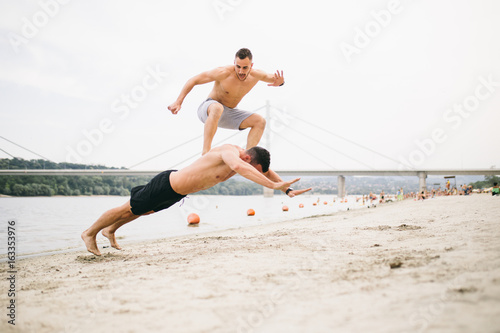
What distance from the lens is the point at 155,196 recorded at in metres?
4.68

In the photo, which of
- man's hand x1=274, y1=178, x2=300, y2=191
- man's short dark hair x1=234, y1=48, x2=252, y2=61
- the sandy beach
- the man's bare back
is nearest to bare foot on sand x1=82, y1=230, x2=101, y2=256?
the sandy beach

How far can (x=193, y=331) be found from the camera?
1936 mm

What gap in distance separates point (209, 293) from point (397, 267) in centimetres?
144

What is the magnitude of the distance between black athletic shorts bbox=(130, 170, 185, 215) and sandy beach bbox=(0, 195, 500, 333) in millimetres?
875

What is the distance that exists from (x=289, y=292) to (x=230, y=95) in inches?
136

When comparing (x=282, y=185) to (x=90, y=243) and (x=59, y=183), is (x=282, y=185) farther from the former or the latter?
(x=59, y=183)

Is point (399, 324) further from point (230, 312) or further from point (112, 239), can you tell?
point (112, 239)

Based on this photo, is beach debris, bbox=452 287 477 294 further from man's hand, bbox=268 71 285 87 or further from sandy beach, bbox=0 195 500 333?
man's hand, bbox=268 71 285 87

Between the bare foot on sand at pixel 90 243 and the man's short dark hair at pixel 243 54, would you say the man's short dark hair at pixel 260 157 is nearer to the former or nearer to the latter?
the man's short dark hair at pixel 243 54

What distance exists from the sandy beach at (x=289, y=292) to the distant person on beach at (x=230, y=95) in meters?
2.05

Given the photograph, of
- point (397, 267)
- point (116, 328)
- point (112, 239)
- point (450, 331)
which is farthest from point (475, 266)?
point (112, 239)

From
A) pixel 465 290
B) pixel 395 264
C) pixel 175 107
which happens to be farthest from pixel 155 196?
pixel 465 290

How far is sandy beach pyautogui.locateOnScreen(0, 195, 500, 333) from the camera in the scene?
1876mm

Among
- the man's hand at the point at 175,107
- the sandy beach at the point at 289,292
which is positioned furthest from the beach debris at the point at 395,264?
the man's hand at the point at 175,107
